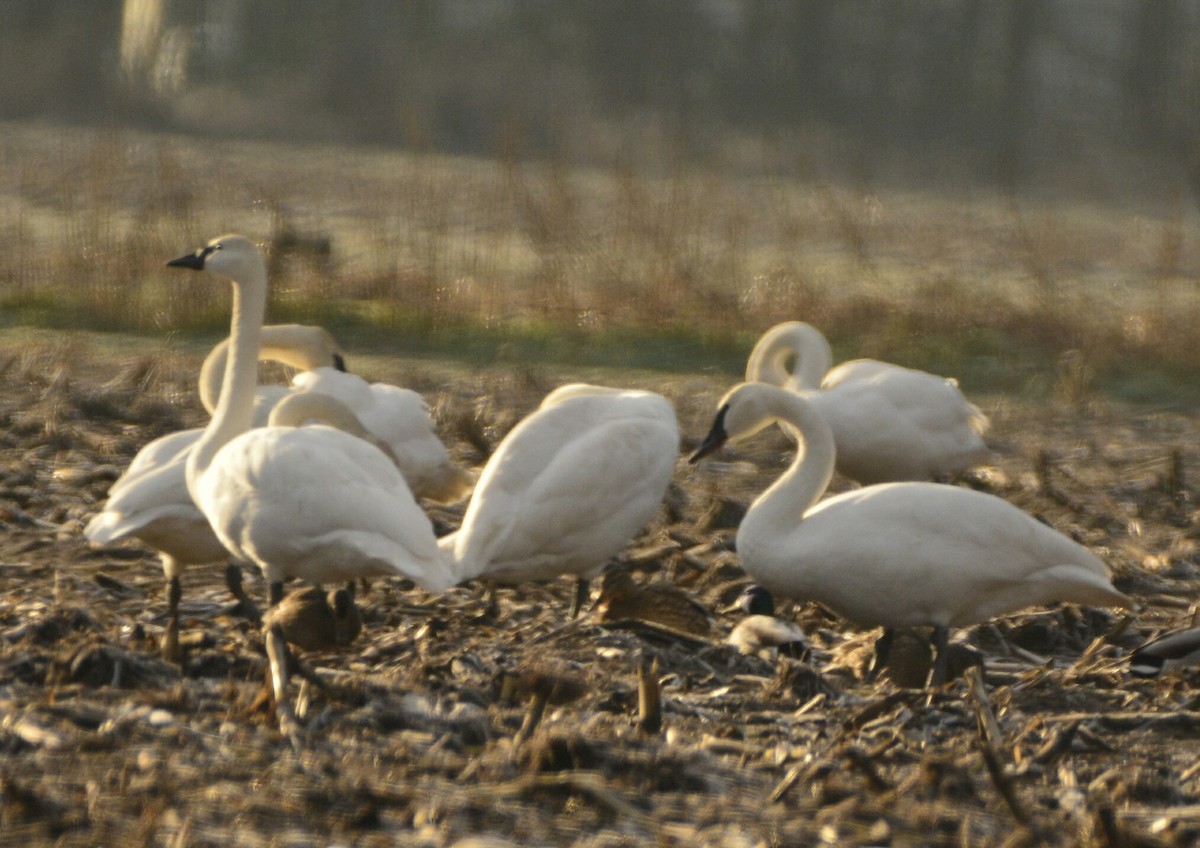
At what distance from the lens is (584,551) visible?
18.9 ft

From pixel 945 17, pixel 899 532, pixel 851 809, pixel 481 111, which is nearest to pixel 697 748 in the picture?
pixel 851 809

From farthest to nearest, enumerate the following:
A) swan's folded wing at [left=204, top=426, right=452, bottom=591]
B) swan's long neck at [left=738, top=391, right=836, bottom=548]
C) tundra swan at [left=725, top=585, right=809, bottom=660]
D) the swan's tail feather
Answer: the swan's tail feather → swan's long neck at [left=738, top=391, right=836, bottom=548] → tundra swan at [left=725, top=585, right=809, bottom=660] → swan's folded wing at [left=204, top=426, right=452, bottom=591]

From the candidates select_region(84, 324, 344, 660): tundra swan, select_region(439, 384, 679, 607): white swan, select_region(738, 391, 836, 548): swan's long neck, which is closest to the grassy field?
select_region(738, 391, 836, 548): swan's long neck

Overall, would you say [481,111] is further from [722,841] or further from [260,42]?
[722,841]

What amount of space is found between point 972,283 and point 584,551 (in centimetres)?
998

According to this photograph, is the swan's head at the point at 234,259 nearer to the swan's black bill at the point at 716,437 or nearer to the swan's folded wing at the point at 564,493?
the swan's folded wing at the point at 564,493

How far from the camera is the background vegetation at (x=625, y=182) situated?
11.7 meters

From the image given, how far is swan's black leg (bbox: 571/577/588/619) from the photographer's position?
19.1 feet

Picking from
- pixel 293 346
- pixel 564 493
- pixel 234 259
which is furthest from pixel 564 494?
pixel 293 346

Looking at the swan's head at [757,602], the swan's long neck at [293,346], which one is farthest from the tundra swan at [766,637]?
the swan's long neck at [293,346]

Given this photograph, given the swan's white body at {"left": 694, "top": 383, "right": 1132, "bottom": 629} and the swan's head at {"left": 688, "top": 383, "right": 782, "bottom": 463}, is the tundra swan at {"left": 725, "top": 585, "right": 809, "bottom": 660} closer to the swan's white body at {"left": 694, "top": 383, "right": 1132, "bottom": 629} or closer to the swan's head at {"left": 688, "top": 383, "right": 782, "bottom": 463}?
the swan's white body at {"left": 694, "top": 383, "right": 1132, "bottom": 629}

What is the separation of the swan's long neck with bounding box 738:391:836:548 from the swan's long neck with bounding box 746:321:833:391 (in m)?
2.45

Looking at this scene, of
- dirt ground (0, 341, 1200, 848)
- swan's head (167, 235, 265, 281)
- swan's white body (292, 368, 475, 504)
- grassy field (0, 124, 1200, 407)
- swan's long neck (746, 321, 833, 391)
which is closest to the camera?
dirt ground (0, 341, 1200, 848)

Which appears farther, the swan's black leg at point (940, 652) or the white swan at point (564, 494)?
the white swan at point (564, 494)
